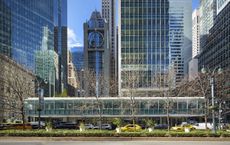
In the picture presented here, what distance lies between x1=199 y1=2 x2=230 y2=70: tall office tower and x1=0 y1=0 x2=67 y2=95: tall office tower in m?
58.3

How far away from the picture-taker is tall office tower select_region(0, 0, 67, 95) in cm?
13860

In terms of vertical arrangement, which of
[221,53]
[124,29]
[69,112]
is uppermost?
[124,29]

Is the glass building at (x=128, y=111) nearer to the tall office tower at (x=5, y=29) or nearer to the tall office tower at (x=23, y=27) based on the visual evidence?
the tall office tower at (x=23, y=27)

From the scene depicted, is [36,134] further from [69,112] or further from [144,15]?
[144,15]

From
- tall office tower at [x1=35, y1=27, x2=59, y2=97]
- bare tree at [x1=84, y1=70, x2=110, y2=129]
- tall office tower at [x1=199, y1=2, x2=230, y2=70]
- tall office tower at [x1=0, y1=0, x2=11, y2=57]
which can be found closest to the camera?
bare tree at [x1=84, y1=70, x2=110, y2=129]

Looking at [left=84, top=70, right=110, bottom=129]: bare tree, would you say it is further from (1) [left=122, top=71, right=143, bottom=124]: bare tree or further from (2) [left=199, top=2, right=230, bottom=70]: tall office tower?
(2) [left=199, top=2, right=230, bottom=70]: tall office tower

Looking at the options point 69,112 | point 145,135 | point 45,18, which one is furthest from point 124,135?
point 45,18

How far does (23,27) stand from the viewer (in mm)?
156375

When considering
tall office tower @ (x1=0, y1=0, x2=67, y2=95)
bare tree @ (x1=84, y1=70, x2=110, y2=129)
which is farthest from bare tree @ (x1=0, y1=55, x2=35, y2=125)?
tall office tower @ (x1=0, y1=0, x2=67, y2=95)

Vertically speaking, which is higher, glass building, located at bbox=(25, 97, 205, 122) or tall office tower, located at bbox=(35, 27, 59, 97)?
tall office tower, located at bbox=(35, 27, 59, 97)

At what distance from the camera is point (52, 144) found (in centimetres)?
3362

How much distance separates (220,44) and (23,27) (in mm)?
70051

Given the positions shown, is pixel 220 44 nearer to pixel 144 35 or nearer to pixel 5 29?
pixel 144 35

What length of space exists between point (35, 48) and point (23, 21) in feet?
43.3
